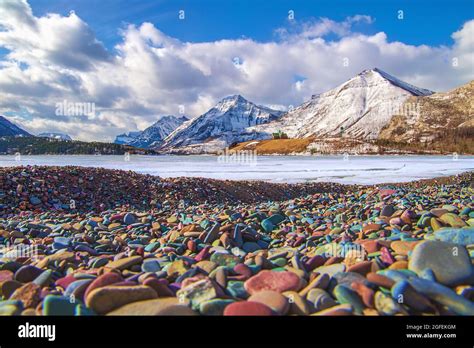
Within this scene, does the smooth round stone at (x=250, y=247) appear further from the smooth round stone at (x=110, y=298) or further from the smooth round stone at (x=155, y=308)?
the smooth round stone at (x=110, y=298)

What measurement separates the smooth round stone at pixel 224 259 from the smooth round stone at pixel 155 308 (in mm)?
1361

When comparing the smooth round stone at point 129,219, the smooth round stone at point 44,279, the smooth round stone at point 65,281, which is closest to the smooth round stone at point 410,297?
the smooth round stone at point 65,281

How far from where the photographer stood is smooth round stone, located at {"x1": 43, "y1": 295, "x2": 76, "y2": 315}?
350cm

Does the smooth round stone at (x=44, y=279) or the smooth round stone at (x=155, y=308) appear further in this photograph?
the smooth round stone at (x=44, y=279)

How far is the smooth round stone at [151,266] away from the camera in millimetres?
4730

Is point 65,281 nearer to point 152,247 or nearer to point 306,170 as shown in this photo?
point 152,247

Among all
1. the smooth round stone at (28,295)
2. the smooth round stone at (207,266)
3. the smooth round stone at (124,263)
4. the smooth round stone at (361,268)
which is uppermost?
the smooth round stone at (361,268)

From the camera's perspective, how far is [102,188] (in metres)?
17.1

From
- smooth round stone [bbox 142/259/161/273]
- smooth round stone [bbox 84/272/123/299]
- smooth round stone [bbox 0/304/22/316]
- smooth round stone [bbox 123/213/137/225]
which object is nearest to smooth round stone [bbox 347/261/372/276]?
smooth round stone [bbox 142/259/161/273]

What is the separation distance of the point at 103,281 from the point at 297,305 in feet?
7.53
